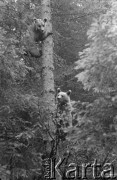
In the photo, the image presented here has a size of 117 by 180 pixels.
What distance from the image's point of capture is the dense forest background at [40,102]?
14.6 ft

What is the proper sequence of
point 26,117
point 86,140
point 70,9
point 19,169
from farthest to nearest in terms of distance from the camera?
point 70,9, point 26,117, point 19,169, point 86,140

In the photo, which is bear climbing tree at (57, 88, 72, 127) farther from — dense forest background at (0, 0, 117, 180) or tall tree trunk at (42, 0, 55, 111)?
dense forest background at (0, 0, 117, 180)

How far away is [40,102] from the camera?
6.79 meters

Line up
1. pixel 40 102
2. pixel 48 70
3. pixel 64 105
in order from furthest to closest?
pixel 48 70 < pixel 64 105 < pixel 40 102

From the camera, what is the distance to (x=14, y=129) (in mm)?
6672

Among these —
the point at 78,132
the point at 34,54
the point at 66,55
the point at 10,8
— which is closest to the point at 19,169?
the point at 78,132

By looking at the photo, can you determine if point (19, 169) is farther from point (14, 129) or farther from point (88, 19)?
point (88, 19)

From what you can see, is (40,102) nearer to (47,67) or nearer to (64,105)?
(64,105)

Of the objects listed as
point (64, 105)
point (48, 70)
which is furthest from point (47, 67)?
point (64, 105)

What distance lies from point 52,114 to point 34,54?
2.08m

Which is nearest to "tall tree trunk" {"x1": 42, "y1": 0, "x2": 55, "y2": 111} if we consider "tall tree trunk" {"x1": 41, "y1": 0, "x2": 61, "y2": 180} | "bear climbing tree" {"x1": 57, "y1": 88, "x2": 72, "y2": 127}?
"tall tree trunk" {"x1": 41, "y1": 0, "x2": 61, "y2": 180}

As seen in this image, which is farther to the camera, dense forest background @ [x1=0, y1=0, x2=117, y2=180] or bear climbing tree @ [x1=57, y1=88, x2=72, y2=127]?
bear climbing tree @ [x1=57, y1=88, x2=72, y2=127]

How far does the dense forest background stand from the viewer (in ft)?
14.6

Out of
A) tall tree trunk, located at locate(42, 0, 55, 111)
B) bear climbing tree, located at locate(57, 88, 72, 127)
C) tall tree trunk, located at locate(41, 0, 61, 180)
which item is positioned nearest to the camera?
bear climbing tree, located at locate(57, 88, 72, 127)
